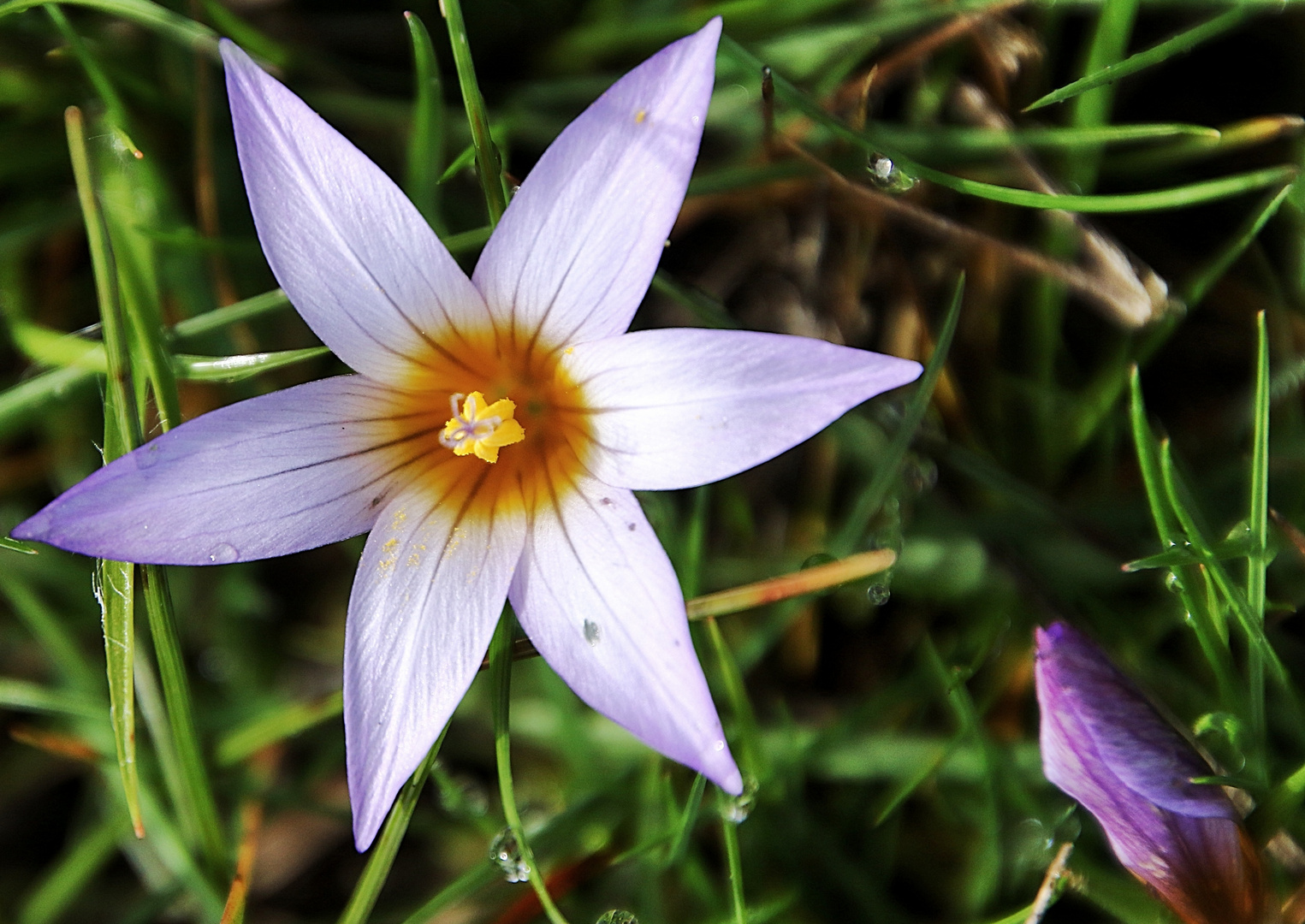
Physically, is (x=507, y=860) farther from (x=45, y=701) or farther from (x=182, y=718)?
(x=45, y=701)

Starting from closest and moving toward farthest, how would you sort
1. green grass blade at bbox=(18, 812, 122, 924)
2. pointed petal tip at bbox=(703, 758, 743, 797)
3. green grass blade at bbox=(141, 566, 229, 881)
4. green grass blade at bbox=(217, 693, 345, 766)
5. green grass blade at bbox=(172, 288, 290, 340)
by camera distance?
pointed petal tip at bbox=(703, 758, 743, 797) < green grass blade at bbox=(141, 566, 229, 881) < green grass blade at bbox=(172, 288, 290, 340) < green grass blade at bbox=(217, 693, 345, 766) < green grass blade at bbox=(18, 812, 122, 924)

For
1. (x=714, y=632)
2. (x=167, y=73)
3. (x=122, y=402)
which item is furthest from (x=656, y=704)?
(x=167, y=73)

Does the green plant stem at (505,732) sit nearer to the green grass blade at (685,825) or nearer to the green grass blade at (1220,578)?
the green grass blade at (685,825)

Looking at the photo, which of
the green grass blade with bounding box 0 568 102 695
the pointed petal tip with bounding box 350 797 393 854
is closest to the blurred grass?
the green grass blade with bounding box 0 568 102 695

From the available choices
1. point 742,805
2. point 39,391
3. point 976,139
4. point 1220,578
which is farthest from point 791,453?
point 39,391

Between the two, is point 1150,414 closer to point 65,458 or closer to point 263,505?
point 263,505

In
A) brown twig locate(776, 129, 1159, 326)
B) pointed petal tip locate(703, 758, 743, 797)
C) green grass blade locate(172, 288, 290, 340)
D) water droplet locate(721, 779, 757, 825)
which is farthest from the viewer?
brown twig locate(776, 129, 1159, 326)

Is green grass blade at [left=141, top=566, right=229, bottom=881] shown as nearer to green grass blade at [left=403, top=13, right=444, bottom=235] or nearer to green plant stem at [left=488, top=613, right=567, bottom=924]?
green plant stem at [left=488, top=613, right=567, bottom=924]
